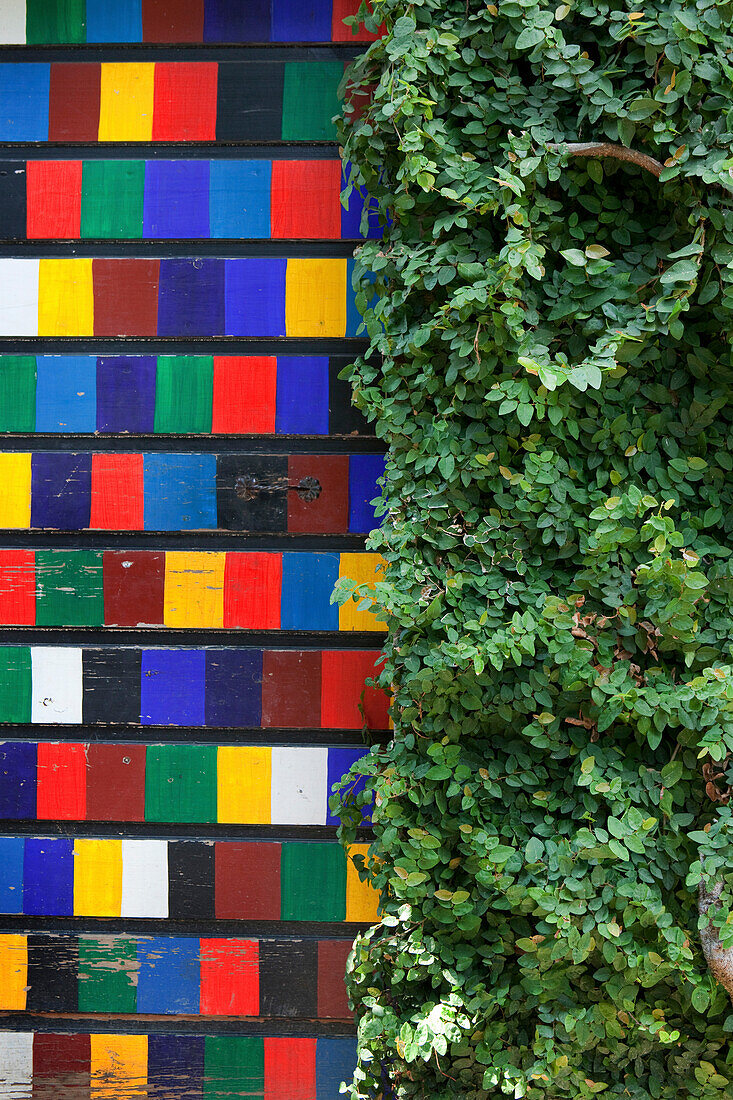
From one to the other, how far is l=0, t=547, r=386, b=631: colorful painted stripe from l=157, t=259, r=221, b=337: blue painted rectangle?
0.58 m

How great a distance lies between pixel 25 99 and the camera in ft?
6.29

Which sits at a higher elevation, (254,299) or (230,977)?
(254,299)

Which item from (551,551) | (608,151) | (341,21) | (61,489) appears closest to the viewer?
(608,151)

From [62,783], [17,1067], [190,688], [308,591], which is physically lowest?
[17,1067]

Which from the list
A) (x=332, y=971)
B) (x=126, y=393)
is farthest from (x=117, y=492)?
(x=332, y=971)

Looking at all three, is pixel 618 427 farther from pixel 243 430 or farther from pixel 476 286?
pixel 243 430

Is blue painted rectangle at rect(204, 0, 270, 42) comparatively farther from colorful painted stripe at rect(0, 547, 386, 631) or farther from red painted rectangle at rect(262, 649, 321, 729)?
red painted rectangle at rect(262, 649, 321, 729)

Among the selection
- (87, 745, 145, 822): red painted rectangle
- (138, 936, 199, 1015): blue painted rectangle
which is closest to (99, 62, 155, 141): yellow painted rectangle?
(87, 745, 145, 822): red painted rectangle

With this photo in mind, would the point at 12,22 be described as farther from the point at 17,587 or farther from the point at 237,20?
the point at 17,587

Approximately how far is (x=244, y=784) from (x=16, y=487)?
987mm

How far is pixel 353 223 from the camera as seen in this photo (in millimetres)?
1874

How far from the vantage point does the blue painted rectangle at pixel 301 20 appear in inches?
72.7

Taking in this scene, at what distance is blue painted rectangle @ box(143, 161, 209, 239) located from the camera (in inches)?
74.5

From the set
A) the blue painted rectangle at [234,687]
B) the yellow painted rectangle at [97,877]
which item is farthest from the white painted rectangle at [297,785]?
the yellow painted rectangle at [97,877]
